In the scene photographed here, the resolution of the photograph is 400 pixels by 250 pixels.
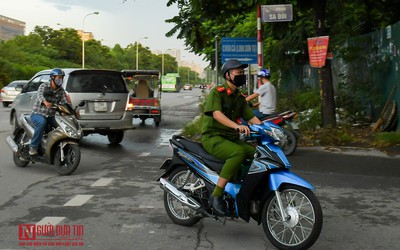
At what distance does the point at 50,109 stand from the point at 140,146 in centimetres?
377

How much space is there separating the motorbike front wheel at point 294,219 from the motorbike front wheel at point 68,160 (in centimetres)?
438

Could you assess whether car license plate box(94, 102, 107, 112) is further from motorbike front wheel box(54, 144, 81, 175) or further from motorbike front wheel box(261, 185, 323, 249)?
motorbike front wheel box(261, 185, 323, 249)

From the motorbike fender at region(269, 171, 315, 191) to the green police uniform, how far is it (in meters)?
0.36

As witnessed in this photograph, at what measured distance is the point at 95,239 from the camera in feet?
15.6

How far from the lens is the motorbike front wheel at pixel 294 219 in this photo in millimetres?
4184

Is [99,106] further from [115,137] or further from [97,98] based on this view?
[115,137]

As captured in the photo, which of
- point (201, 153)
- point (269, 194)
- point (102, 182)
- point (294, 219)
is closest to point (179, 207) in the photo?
point (201, 153)

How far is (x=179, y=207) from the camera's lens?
5375mm

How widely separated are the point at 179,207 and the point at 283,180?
58.7 inches

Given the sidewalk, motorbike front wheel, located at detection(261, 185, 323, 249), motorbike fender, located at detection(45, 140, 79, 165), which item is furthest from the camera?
the sidewalk

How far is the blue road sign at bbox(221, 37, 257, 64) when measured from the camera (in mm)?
14602

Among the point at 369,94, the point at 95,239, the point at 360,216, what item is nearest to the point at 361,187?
the point at 360,216

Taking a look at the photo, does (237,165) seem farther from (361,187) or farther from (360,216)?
(361,187)

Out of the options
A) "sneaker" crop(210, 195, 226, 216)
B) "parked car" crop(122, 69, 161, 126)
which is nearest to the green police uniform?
"sneaker" crop(210, 195, 226, 216)
